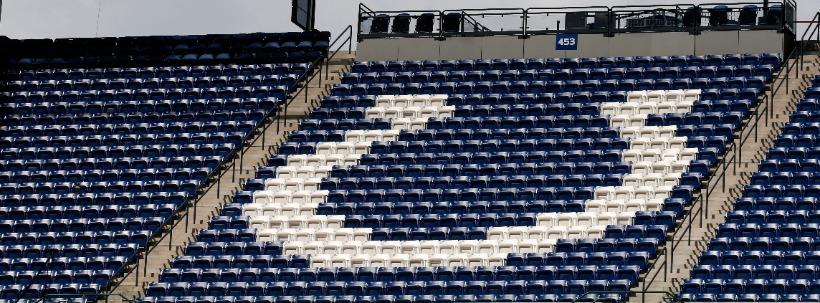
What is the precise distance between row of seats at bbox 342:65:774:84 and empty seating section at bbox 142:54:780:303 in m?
0.04

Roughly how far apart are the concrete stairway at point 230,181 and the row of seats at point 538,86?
0.81 meters

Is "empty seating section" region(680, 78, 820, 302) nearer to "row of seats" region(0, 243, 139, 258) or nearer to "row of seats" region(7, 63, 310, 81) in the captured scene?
"row of seats" region(0, 243, 139, 258)

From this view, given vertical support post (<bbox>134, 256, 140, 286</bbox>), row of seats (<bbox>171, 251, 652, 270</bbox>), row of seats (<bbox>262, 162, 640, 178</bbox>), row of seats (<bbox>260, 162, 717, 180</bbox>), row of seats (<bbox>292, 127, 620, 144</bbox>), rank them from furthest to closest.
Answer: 1. row of seats (<bbox>292, 127, 620, 144</bbox>)
2. row of seats (<bbox>262, 162, 640, 178</bbox>)
3. row of seats (<bbox>260, 162, 717, 180</bbox>)
4. vertical support post (<bbox>134, 256, 140, 286</bbox>)
5. row of seats (<bbox>171, 251, 652, 270</bbox>)

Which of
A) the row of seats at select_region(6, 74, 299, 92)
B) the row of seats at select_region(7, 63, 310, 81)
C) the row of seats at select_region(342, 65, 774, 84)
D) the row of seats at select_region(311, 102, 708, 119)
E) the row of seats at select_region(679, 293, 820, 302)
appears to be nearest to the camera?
the row of seats at select_region(679, 293, 820, 302)

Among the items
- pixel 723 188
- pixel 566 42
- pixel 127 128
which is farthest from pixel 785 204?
pixel 127 128

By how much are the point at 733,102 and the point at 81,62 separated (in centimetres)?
1620

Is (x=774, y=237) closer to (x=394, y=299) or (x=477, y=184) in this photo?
(x=477, y=184)

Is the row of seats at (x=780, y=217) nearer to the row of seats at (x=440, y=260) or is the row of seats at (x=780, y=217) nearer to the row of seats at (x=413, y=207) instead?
the row of seats at (x=413, y=207)

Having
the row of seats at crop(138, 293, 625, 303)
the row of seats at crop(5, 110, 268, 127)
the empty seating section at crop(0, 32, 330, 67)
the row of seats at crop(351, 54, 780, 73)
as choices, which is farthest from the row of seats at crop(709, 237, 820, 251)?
the empty seating section at crop(0, 32, 330, 67)

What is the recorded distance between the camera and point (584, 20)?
45594 millimetres

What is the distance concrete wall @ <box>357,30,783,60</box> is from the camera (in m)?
44.3

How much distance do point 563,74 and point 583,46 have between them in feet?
3.66

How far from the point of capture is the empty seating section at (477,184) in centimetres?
3784

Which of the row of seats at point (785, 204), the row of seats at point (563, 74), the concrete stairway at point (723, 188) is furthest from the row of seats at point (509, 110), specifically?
the row of seats at point (785, 204)
